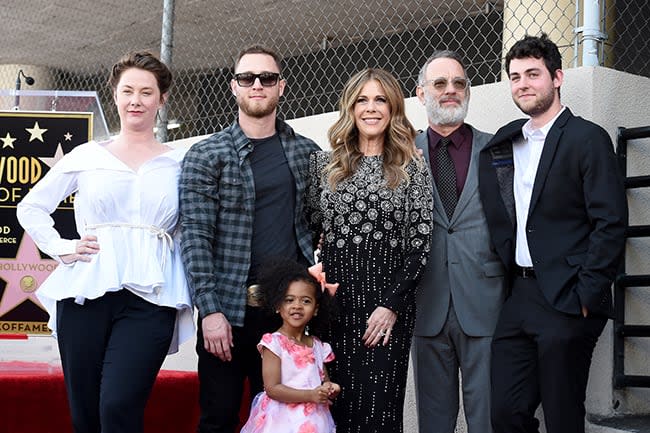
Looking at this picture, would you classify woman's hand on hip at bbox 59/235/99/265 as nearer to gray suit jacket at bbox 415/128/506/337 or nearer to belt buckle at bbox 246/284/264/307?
belt buckle at bbox 246/284/264/307

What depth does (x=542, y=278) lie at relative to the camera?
3291 millimetres

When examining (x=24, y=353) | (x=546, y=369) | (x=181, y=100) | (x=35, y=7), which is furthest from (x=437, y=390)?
(x=35, y=7)

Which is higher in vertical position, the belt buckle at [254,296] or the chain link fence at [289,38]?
the chain link fence at [289,38]

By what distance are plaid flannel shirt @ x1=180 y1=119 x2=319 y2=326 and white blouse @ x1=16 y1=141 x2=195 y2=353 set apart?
74mm

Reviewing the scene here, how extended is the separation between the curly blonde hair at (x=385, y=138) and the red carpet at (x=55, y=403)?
68.0 inches

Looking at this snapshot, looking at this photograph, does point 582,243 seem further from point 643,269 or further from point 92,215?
point 92,215

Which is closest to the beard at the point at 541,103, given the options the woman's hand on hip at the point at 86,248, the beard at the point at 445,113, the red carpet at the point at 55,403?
the beard at the point at 445,113

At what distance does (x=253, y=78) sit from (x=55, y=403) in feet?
7.06

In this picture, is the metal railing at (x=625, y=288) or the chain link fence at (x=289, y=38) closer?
the metal railing at (x=625, y=288)

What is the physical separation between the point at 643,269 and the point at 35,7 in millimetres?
8658

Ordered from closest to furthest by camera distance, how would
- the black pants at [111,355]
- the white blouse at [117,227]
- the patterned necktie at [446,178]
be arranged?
the black pants at [111,355] < the white blouse at [117,227] < the patterned necktie at [446,178]

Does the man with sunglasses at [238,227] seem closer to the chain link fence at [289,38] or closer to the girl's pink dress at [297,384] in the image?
the girl's pink dress at [297,384]

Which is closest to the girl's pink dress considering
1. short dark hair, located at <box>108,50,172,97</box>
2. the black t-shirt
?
the black t-shirt

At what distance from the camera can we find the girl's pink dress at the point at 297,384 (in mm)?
3387
